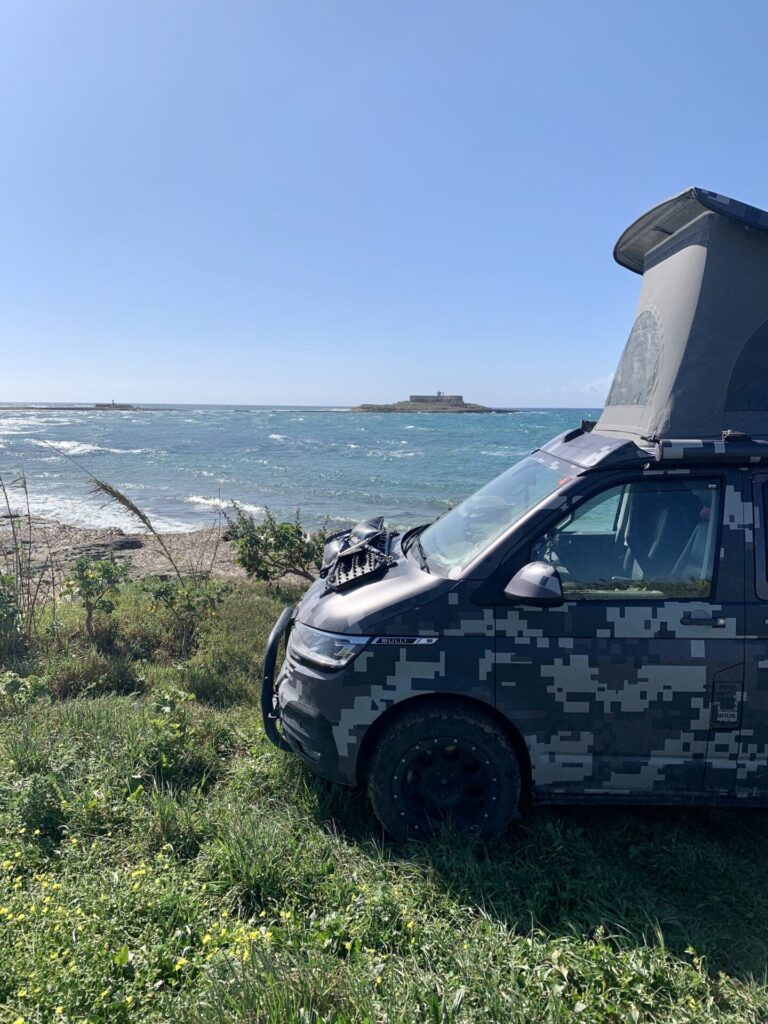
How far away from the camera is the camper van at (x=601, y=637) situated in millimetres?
3314

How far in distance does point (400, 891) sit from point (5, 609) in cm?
482

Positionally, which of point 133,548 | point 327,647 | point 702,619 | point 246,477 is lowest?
point 133,548

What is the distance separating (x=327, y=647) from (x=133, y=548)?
1086 centimetres

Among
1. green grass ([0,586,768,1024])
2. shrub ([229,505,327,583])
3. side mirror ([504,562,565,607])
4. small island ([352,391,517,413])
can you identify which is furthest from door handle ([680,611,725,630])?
small island ([352,391,517,413])

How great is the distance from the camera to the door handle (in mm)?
3293

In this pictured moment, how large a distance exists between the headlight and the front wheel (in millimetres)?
419

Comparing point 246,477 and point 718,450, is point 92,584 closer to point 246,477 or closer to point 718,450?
point 718,450

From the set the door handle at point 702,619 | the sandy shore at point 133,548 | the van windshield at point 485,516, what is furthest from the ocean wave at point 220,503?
the door handle at point 702,619

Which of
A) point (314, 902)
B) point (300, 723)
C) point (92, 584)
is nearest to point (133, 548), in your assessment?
point (92, 584)

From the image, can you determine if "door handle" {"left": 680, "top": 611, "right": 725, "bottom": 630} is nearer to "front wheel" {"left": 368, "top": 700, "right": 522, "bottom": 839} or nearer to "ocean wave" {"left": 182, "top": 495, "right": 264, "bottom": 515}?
"front wheel" {"left": 368, "top": 700, "right": 522, "bottom": 839}

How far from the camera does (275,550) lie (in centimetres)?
872

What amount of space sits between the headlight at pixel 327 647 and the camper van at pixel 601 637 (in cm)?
1

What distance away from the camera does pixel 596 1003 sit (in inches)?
97.7

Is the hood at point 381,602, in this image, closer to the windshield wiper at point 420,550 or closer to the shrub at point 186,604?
the windshield wiper at point 420,550
